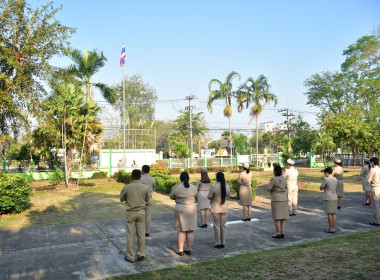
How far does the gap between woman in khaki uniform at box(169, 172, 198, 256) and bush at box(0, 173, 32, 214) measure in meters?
6.60

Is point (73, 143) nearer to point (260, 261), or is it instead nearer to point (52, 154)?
point (52, 154)

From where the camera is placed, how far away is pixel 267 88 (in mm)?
33000

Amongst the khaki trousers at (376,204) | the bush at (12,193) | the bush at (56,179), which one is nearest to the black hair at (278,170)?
the khaki trousers at (376,204)

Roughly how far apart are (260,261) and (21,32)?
43.3 feet

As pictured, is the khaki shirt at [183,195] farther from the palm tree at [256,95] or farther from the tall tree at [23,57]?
the palm tree at [256,95]

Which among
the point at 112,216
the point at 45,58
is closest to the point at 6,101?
the point at 45,58

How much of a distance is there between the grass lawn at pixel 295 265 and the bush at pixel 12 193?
6.78 metres

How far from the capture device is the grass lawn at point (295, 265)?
180 inches

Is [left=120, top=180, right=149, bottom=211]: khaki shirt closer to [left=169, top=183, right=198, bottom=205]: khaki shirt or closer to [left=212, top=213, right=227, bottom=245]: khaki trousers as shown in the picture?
[left=169, top=183, right=198, bottom=205]: khaki shirt

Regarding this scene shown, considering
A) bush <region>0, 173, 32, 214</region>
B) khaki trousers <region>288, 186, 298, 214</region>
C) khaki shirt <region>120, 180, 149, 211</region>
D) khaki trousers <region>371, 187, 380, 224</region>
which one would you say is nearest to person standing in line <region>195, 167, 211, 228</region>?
khaki shirt <region>120, 180, 149, 211</region>

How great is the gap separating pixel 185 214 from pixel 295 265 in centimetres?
206

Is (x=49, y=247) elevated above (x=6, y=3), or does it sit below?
below

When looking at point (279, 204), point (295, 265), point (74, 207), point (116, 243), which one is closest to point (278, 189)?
point (279, 204)

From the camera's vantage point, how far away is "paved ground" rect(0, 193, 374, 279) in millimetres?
5220
